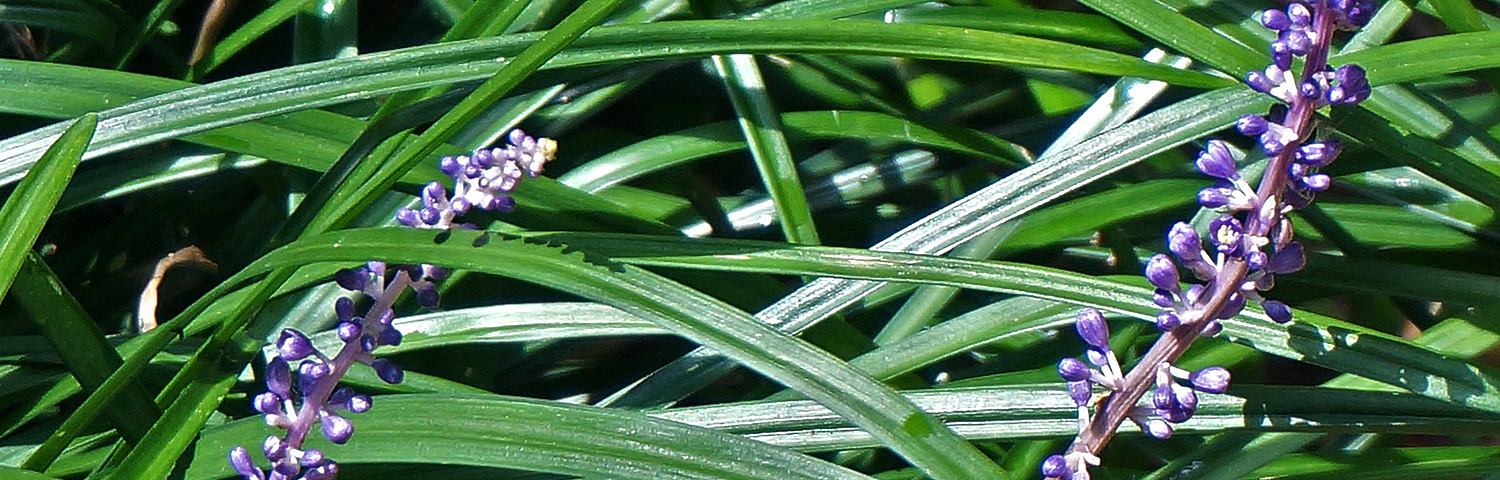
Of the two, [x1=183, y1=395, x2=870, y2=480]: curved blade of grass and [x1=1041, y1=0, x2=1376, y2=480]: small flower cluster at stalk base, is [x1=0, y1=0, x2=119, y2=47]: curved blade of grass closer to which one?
[x1=183, y1=395, x2=870, y2=480]: curved blade of grass

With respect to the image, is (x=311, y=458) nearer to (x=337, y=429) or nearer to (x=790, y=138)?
(x=337, y=429)

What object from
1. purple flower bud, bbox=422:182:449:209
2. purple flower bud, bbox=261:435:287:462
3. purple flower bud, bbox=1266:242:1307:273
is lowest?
purple flower bud, bbox=261:435:287:462

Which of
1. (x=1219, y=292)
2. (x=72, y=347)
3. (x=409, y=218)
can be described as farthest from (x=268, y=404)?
(x=1219, y=292)

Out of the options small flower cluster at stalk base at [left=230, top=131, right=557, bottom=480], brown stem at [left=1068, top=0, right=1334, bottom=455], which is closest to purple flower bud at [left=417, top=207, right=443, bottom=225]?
small flower cluster at stalk base at [left=230, top=131, right=557, bottom=480]

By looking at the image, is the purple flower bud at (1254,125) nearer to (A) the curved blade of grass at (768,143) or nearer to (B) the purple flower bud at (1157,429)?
(B) the purple flower bud at (1157,429)

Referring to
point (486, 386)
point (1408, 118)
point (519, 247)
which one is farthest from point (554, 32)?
point (1408, 118)

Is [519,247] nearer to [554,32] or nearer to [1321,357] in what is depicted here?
[554,32]

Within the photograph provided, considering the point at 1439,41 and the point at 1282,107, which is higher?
the point at 1439,41
